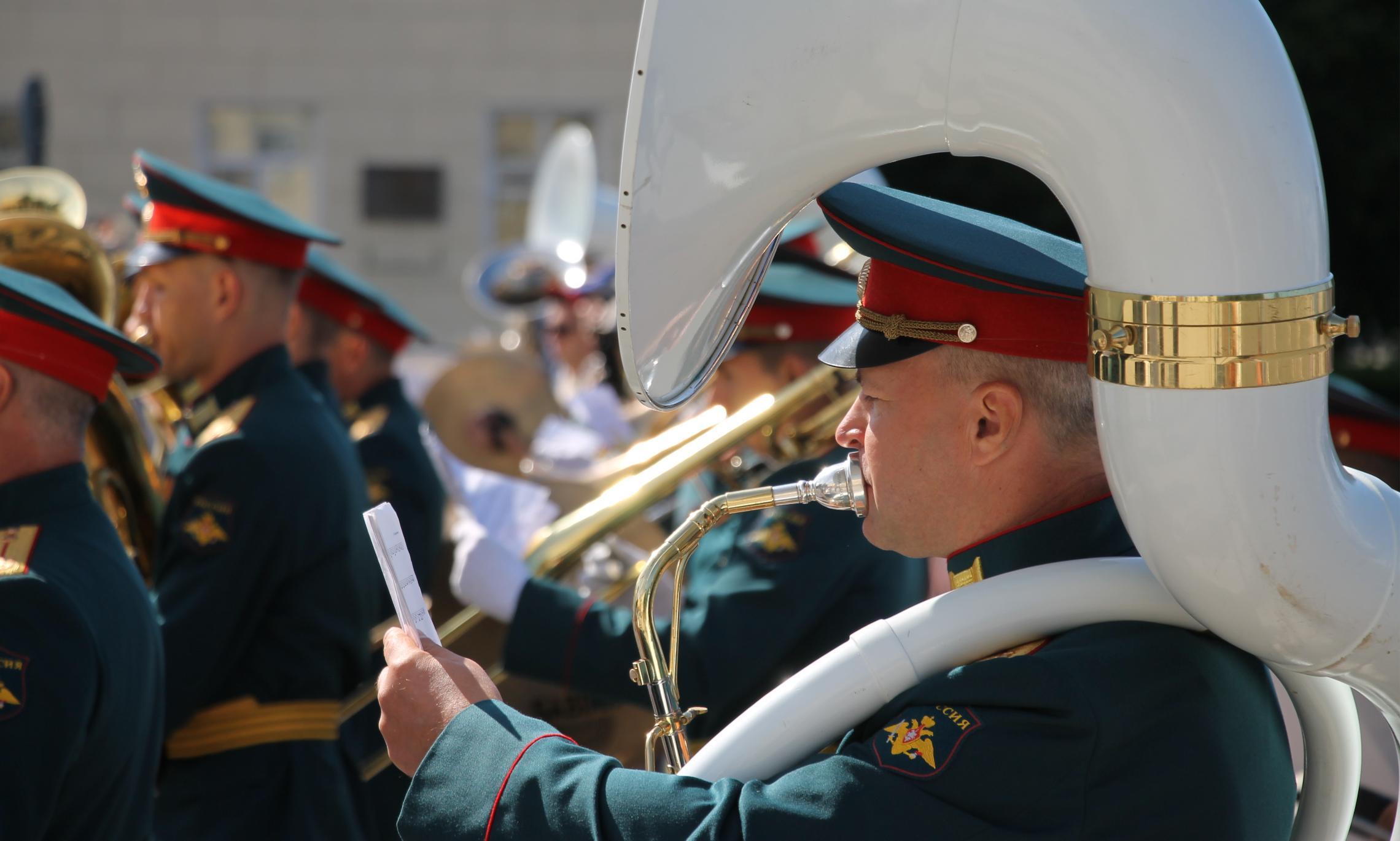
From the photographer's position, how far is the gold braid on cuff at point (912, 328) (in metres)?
1.69

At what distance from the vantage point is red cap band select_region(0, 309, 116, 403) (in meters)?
2.45

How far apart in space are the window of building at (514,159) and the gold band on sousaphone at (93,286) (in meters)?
11.7

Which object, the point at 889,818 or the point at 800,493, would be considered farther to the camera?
the point at 800,493

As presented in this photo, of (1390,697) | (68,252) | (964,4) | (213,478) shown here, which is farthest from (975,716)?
(68,252)

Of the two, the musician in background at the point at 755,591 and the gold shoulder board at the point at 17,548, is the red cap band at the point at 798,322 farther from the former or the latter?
the gold shoulder board at the point at 17,548

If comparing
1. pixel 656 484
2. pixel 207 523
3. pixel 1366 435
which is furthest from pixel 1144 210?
pixel 1366 435

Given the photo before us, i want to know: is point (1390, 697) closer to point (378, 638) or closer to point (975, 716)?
point (975, 716)

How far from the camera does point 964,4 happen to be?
1422mm

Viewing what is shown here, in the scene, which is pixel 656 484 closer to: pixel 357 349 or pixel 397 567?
pixel 397 567

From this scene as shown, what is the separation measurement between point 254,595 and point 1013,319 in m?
2.08

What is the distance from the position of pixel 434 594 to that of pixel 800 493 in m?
2.91

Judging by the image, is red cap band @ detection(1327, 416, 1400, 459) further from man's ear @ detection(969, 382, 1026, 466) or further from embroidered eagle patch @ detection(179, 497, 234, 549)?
embroidered eagle patch @ detection(179, 497, 234, 549)

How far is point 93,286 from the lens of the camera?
326 centimetres

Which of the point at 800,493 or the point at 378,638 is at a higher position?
the point at 800,493
